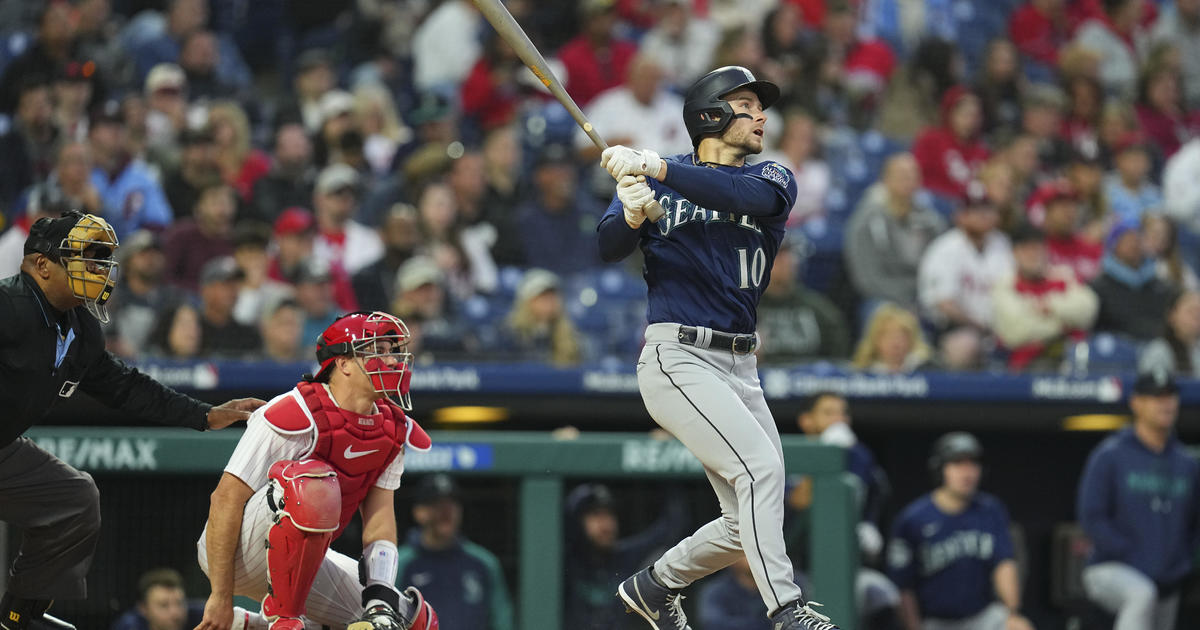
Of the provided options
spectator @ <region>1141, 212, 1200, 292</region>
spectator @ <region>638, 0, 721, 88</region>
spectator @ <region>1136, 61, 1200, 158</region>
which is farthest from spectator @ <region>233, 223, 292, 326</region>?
spectator @ <region>1136, 61, 1200, 158</region>

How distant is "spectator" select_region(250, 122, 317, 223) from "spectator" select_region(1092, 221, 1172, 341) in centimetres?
431

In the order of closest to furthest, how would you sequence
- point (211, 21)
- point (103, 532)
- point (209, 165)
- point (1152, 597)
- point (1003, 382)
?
point (103, 532) → point (1152, 597) → point (1003, 382) → point (209, 165) → point (211, 21)

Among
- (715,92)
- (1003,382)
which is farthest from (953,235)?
(715,92)

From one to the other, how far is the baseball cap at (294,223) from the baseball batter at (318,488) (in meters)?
3.62

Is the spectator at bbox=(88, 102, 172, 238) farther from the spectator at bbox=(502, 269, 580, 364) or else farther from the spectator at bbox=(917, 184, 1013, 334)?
the spectator at bbox=(917, 184, 1013, 334)

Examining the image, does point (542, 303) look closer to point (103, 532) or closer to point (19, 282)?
point (103, 532)

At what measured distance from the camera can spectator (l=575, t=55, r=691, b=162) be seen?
374 inches

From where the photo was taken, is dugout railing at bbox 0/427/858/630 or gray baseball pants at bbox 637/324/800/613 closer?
gray baseball pants at bbox 637/324/800/613

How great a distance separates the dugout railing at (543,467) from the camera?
5.77m

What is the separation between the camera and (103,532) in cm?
571

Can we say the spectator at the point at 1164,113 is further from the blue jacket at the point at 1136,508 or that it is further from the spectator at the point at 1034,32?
the blue jacket at the point at 1136,508

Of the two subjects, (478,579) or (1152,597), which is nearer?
(478,579)

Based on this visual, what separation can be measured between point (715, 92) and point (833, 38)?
21.1ft

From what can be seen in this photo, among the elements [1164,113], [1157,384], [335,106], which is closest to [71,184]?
[335,106]
